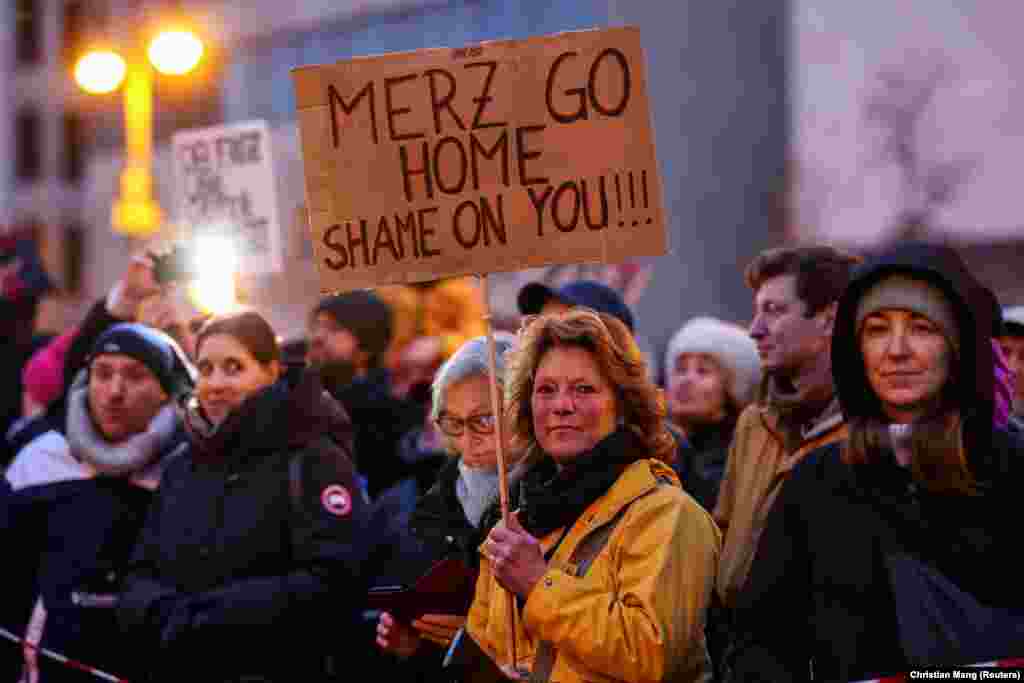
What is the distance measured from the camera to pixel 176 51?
14.2m

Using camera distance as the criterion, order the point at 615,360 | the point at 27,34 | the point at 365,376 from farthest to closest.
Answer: the point at 27,34
the point at 365,376
the point at 615,360

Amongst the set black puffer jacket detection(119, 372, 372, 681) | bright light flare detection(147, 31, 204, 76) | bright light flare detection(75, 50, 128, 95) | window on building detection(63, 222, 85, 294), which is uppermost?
window on building detection(63, 222, 85, 294)

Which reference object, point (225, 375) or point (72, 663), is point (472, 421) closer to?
point (225, 375)

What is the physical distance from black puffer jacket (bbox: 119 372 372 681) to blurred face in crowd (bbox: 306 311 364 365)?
262 cm

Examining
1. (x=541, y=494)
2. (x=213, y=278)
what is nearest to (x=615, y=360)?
(x=541, y=494)

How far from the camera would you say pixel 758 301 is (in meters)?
5.89

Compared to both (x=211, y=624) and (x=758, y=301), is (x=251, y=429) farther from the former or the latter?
(x=758, y=301)

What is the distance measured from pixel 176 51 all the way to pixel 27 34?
45221 mm

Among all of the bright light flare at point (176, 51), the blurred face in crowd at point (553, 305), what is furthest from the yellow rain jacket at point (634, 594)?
the bright light flare at point (176, 51)

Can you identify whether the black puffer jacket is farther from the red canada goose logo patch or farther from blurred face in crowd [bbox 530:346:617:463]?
blurred face in crowd [bbox 530:346:617:463]

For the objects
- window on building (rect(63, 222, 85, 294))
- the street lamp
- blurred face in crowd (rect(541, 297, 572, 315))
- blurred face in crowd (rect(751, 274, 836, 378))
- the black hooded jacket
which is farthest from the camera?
window on building (rect(63, 222, 85, 294))

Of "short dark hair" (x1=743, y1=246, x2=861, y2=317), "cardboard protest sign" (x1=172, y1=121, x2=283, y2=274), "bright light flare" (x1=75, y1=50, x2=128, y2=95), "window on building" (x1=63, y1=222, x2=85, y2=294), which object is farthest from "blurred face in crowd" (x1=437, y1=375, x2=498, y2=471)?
"window on building" (x1=63, y1=222, x2=85, y2=294)

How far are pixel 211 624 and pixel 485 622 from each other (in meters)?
1.51

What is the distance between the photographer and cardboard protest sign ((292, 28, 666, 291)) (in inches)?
190
